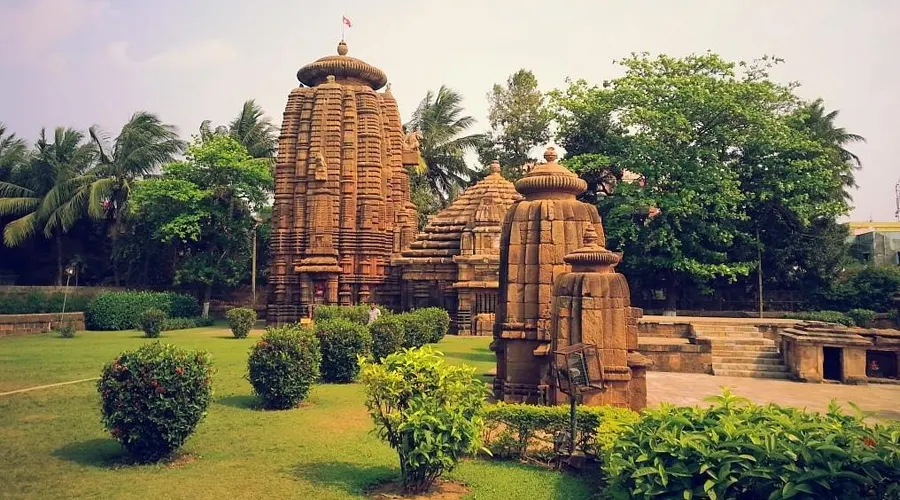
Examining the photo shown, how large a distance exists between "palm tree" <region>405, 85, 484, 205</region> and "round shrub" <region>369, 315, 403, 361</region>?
25548mm

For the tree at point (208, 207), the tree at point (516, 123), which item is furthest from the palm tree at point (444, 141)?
the tree at point (208, 207)

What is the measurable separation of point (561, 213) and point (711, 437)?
6.60 m

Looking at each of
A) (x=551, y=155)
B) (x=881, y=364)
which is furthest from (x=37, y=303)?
(x=881, y=364)

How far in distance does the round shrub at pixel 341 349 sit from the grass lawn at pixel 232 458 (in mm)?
1032

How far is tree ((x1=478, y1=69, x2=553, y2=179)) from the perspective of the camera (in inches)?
1484

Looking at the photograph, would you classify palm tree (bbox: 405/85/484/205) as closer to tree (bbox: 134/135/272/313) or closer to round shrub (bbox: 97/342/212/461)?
tree (bbox: 134/135/272/313)

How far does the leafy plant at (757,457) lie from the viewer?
351 centimetres

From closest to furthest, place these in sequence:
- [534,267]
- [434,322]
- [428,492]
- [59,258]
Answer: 1. [428,492]
2. [534,267]
3. [434,322]
4. [59,258]

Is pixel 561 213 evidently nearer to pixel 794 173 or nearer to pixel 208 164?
pixel 794 173

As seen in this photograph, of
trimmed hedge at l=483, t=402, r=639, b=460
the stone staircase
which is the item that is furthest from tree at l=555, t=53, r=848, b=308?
trimmed hedge at l=483, t=402, r=639, b=460

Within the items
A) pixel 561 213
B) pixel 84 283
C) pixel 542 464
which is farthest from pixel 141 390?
pixel 84 283

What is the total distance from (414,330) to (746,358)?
873 cm

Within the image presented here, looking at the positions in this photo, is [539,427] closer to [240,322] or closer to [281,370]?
[281,370]

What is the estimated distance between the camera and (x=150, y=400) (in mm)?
6828
